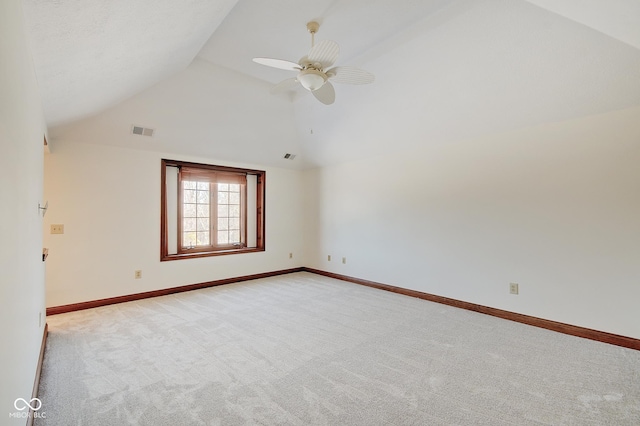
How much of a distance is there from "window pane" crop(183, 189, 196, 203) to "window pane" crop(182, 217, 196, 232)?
299mm

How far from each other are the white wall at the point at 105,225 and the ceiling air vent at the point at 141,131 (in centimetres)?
35

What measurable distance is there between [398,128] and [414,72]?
995 mm

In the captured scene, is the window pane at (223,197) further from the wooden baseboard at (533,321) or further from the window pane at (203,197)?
the wooden baseboard at (533,321)

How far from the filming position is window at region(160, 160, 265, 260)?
4695 mm

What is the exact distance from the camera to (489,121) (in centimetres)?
351

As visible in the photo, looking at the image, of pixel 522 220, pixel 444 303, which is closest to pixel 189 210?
pixel 444 303

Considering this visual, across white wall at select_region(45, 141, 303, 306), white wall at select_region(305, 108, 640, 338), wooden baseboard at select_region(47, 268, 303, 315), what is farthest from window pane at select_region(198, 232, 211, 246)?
white wall at select_region(305, 108, 640, 338)

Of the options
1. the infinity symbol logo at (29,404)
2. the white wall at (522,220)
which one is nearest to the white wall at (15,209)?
the infinity symbol logo at (29,404)

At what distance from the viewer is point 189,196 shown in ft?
16.2

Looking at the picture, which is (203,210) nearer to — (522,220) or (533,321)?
(522,220)

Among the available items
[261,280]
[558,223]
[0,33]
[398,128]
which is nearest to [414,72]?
[398,128]

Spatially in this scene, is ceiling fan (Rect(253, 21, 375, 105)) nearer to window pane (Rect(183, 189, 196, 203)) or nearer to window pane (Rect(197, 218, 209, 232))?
window pane (Rect(183, 189, 196, 203))

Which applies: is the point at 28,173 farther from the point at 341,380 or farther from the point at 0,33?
the point at 341,380

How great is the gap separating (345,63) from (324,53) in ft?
4.44
